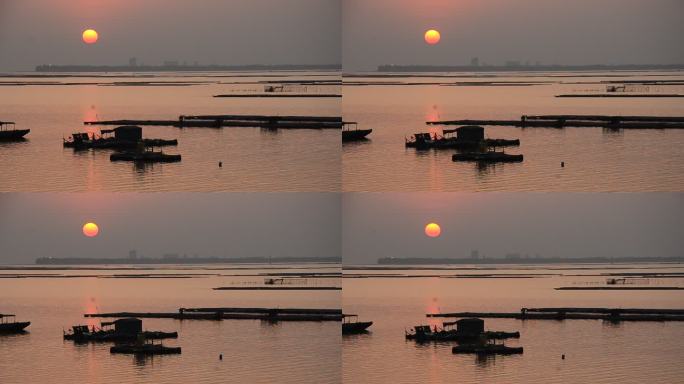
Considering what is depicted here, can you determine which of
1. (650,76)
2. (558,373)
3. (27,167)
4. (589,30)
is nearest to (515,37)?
(589,30)

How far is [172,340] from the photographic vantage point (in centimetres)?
421

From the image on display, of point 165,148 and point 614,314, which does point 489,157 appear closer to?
point 614,314

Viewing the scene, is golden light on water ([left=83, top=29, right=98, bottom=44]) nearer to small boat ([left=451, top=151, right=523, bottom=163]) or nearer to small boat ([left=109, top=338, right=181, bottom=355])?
small boat ([left=109, top=338, right=181, bottom=355])

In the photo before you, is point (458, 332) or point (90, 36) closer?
point (458, 332)

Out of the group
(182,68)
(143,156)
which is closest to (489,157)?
(182,68)

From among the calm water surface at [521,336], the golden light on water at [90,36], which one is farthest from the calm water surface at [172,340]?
the golden light on water at [90,36]

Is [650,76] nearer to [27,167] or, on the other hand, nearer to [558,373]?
[558,373]

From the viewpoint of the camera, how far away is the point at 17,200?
13.9 feet

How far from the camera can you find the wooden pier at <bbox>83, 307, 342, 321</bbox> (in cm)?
423

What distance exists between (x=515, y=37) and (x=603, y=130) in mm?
517

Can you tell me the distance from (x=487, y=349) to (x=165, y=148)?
5.01ft

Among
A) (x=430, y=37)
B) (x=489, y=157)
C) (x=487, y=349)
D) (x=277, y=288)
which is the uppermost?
(x=430, y=37)

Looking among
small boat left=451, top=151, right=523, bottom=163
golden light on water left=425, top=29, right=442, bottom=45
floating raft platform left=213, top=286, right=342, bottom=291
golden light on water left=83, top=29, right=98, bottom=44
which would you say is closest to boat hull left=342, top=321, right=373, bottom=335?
floating raft platform left=213, top=286, right=342, bottom=291

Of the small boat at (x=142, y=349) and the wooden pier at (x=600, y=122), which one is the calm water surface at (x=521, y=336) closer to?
the wooden pier at (x=600, y=122)
